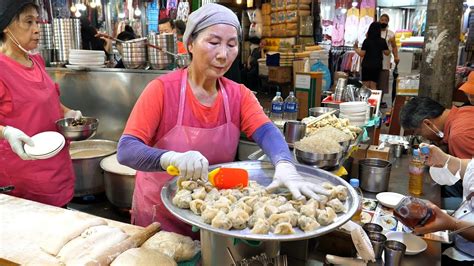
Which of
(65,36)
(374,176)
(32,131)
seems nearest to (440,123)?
(374,176)

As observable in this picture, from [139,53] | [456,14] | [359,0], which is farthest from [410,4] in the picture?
[139,53]

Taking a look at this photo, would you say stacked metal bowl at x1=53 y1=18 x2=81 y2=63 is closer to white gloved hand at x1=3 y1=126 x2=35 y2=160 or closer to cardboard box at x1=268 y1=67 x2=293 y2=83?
white gloved hand at x1=3 y1=126 x2=35 y2=160

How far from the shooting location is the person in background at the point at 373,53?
795 cm

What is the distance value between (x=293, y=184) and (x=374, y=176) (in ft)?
4.26

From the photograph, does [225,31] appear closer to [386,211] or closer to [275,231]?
[275,231]

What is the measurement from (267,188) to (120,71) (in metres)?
2.80

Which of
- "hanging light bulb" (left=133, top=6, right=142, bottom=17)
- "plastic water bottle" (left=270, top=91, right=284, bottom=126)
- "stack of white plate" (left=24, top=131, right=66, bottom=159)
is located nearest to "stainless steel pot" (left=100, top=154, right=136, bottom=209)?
"stack of white plate" (left=24, top=131, right=66, bottom=159)

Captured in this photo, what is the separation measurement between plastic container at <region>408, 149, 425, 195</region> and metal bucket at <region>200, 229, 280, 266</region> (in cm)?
162

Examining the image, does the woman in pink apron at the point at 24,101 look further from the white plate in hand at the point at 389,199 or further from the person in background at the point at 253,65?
the person in background at the point at 253,65

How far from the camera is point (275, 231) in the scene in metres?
1.15

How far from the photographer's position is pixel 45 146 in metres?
2.05

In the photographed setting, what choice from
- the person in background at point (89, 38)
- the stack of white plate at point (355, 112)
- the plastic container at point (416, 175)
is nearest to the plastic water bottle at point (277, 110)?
the stack of white plate at point (355, 112)

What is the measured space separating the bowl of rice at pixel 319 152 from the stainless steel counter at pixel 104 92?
2209mm

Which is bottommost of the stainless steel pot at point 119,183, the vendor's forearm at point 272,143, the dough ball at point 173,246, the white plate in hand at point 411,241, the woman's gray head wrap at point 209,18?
the stainless steel pot at point 119,183
